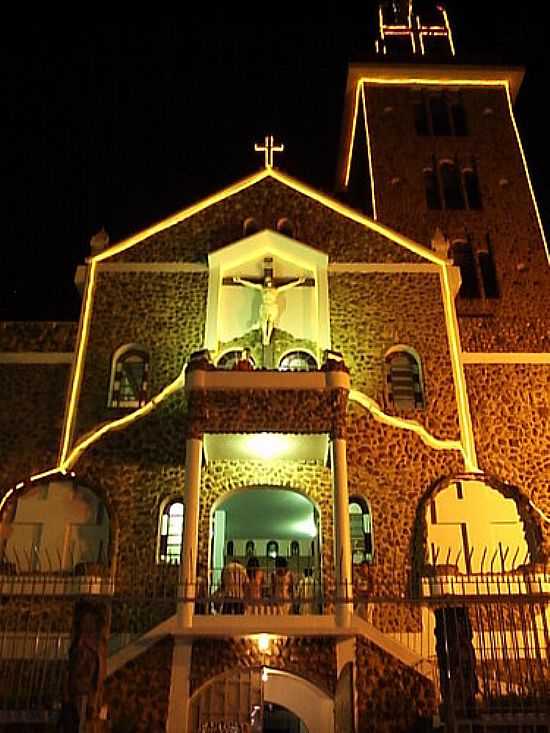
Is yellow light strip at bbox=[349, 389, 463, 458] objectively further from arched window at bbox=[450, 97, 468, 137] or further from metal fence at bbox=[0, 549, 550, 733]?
arched window at bbox=[450, 97, 468, 137]

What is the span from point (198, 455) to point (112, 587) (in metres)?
3.16

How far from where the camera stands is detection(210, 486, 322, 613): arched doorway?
17656mm

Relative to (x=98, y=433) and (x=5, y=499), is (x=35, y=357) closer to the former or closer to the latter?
(x=98, y=433)

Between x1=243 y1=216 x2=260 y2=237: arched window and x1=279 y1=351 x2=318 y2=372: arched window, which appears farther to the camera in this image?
x1=243 y1=216 x2=260 y2=237: arched window

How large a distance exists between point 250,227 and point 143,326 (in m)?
4.17

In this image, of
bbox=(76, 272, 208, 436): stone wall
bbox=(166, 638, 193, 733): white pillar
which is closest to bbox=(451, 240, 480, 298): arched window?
bbox=(76, 272, 208, 436): stone wall

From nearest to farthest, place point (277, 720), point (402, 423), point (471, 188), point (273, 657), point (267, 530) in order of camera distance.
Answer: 1. point (273, 657)
2. point (402, 423)
3. point (267, 530)
4. point (277, 720)
5. point (471, 188)

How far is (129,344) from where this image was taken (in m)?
19.4

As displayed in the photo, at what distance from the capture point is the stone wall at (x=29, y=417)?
1792cm

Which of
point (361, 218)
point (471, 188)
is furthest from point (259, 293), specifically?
point (471, 188)

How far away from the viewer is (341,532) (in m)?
15.5

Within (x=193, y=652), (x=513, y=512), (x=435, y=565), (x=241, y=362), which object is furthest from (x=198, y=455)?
(x=513, y=512)

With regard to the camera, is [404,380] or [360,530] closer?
[360,530]

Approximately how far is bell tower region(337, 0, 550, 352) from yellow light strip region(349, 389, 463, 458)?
306cm
